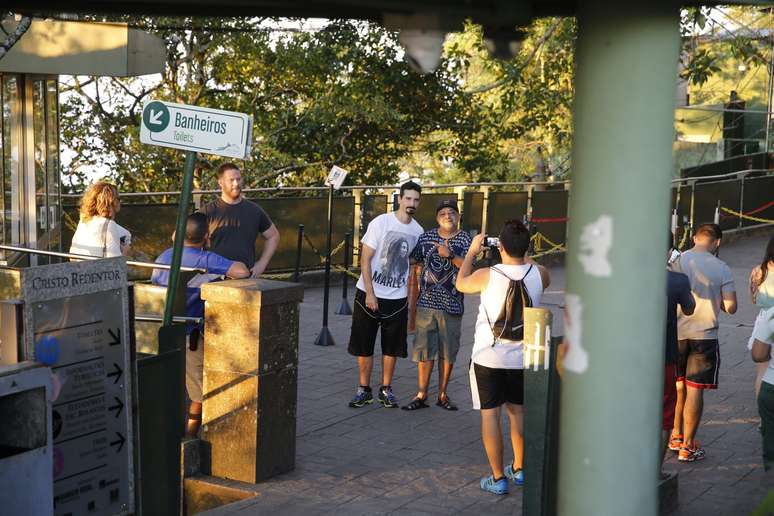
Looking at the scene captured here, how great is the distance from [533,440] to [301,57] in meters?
15.1

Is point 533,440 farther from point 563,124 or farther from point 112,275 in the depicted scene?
point 563,124

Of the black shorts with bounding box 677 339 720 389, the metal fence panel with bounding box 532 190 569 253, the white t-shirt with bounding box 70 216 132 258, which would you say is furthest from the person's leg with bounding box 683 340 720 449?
the metal fence panel with bounding box 532 190 569 253

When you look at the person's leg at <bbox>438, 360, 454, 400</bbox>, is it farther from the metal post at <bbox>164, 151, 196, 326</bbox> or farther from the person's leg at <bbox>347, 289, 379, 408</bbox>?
the metal post at <bbox>164, 151, 196, 326</bbox>

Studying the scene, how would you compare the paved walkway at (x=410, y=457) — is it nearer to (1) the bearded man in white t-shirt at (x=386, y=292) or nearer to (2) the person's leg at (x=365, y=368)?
(2) the person's leg at (x=365, y=368)

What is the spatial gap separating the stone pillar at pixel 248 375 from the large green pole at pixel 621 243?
472 cm

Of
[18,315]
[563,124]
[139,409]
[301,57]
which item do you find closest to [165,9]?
[18,315]

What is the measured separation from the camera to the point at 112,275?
209 inches

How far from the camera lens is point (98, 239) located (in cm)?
858

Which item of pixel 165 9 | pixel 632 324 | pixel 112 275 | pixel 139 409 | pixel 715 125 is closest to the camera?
pixel 632 324

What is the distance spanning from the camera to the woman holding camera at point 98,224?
8555mm

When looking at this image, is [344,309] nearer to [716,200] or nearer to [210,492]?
[210,492]

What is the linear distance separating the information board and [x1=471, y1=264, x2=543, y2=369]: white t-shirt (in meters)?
2.48

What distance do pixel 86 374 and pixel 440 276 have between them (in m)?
4.10

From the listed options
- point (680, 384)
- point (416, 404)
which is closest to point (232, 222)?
point (416, 404)
